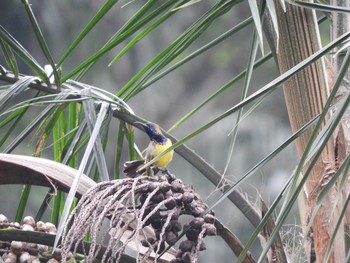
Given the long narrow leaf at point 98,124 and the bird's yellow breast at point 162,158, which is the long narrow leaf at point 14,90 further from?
the bird's yellow breast at point 162,158

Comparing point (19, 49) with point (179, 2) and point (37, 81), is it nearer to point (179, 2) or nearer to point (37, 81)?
point (37, 81)

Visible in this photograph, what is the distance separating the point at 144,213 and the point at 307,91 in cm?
35

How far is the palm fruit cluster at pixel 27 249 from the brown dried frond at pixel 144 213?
0.13 m

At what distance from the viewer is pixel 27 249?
3.94 feet

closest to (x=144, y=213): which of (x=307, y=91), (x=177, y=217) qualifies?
(x=177, y=217)

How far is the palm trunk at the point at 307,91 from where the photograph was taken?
127 centimetres

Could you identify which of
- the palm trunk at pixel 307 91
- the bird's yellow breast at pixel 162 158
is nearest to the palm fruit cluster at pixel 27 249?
the bird's yellow breast at pixel 162 158

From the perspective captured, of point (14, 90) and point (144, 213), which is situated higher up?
point (14, 90)

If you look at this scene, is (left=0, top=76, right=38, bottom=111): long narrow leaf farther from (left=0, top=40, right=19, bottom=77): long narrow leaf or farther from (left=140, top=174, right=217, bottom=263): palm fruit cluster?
(left=140, top=174, right=217, bottom=263): palm fruit cluster

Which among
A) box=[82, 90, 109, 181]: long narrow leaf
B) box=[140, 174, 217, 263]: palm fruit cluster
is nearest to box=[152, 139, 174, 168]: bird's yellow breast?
box=[82, 90, 109, 181]: long narrow leaf

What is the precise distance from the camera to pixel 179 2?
138 centimetres

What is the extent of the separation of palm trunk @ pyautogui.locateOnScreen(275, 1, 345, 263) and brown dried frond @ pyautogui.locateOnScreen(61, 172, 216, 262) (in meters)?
0.23

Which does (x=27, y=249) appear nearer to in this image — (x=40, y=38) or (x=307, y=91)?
(x=40, y=38)

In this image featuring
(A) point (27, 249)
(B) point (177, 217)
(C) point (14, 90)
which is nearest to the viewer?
(B) point (177, 217)
